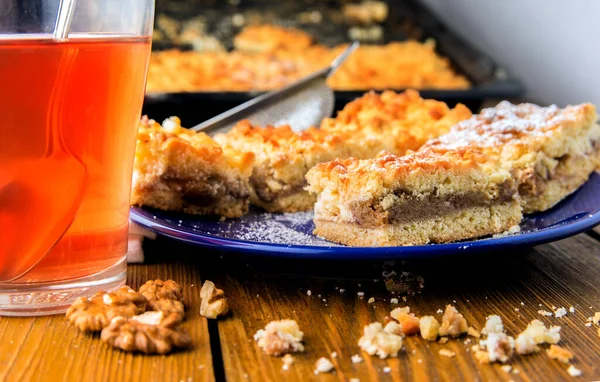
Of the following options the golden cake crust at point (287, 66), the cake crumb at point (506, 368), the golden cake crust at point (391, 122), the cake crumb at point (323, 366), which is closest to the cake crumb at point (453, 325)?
the cake crumb at point (506, 368)

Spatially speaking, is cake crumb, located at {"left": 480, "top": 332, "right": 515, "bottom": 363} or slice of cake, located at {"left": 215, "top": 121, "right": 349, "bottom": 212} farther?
slice of cake, located at {"left": 215, "top": 121, "right": 349, "bottom": 212}

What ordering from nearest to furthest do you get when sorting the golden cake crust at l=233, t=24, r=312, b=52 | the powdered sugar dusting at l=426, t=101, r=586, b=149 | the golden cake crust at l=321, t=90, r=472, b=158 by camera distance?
the powdered sugar dusting at l=426, t=101, r=586, b=149 < the golden cake crust at l=321, t=90, r=472, b=158 < the golden cake crust at l=233, t=24, r=312, b=52

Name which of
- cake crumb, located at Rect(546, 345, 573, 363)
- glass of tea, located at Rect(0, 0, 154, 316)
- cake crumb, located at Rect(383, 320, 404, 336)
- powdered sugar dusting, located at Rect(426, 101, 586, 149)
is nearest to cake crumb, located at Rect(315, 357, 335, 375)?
cake crumb, located at Rect(383, 320, 404, 336)

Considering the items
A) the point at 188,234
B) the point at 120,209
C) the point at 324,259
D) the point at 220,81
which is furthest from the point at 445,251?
the point at 220,81

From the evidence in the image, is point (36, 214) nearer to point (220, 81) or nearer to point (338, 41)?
point (220, 81)

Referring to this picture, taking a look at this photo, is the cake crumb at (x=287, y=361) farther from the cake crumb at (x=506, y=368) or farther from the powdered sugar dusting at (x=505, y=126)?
the powdered sugar dusting at (x=505, y=126)

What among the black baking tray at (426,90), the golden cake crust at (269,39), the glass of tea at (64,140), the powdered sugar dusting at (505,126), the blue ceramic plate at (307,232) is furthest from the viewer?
the golden cake crust at (269,39)

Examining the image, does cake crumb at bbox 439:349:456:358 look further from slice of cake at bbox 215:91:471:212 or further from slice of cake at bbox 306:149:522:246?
slice of cake at bbox 215:91:471:212
